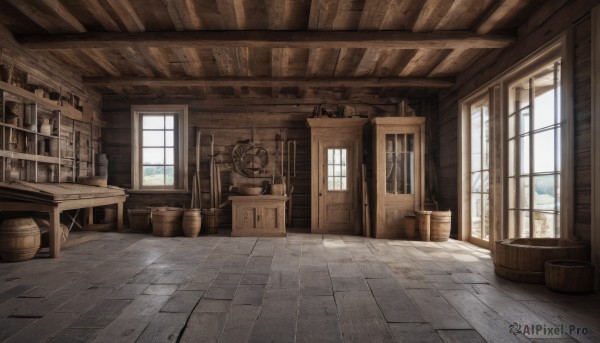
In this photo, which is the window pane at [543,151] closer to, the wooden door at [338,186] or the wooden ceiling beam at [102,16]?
the wooden door at [338,186]

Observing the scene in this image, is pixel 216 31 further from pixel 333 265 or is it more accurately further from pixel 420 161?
pixel 420 161

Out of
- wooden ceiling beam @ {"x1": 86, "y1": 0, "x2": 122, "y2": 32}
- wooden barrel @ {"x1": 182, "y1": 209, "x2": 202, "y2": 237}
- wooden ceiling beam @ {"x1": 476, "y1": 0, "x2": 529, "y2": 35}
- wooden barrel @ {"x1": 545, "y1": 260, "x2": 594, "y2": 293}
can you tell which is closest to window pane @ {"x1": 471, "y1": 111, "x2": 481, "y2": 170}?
wooden ceiling beam @ {"x1": 476, "y1": 0, "x2": 529, "y2": 35}

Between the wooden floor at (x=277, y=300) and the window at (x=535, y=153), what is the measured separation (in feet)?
2.57

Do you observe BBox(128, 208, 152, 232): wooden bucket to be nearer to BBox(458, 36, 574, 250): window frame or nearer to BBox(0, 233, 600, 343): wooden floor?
BBox(0, 233, 600, 343): wooden floor

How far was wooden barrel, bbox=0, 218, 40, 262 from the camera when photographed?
4375 millimetres

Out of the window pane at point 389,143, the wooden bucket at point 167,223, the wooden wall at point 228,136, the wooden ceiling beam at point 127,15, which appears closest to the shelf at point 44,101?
the wooden wall at point 228,136

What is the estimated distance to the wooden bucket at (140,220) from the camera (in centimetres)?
716

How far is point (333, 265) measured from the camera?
435 cm

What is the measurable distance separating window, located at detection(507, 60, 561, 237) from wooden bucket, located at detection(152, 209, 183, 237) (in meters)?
5.45

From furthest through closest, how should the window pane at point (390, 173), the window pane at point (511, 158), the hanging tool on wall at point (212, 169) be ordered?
the hanging tool on wall at point (212, 169)
the window pane at point (390, 173)
the window pane at point (511, 158)

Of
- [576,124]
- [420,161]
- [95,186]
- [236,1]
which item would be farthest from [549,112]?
[95,186]

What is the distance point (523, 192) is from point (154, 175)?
22.7ft

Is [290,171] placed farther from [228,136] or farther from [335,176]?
[228,136]

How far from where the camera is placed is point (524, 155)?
463 cm
